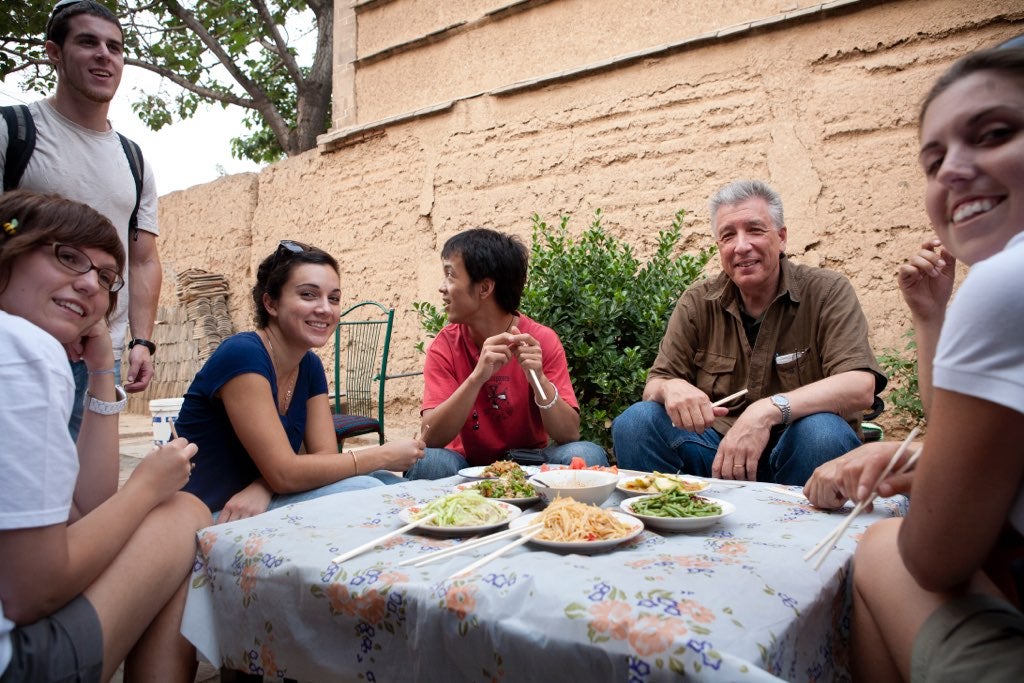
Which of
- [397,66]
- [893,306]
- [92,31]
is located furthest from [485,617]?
[397,66]

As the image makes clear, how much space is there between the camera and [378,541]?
1.32m

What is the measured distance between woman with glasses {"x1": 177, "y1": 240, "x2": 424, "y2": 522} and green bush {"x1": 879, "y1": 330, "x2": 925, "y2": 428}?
3.30m

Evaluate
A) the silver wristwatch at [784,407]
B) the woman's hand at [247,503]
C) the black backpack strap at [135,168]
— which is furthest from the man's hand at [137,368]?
the silver wristwatch at [784,407]

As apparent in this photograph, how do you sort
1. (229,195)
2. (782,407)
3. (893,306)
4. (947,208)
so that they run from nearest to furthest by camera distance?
(947,208) → (782,407) → (893,306) → (229,195)

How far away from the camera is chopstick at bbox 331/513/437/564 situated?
1251 mm

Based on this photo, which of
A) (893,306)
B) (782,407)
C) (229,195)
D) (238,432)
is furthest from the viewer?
(229,195)

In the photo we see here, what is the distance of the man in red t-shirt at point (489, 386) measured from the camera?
270 cm

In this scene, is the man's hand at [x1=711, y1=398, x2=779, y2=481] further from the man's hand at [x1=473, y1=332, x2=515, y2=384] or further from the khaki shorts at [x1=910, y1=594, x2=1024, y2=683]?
the khaki shorts at [x1=910, y1=594, x2=1024, y2=683]

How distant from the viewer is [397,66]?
7199 mm

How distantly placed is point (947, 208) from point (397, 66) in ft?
22.6

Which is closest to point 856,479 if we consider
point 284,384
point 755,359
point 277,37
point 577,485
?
point 577,485

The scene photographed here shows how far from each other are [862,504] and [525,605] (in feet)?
2.37

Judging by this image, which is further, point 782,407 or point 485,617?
point 782,407

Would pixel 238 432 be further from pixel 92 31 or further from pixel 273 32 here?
pixel 273 32
